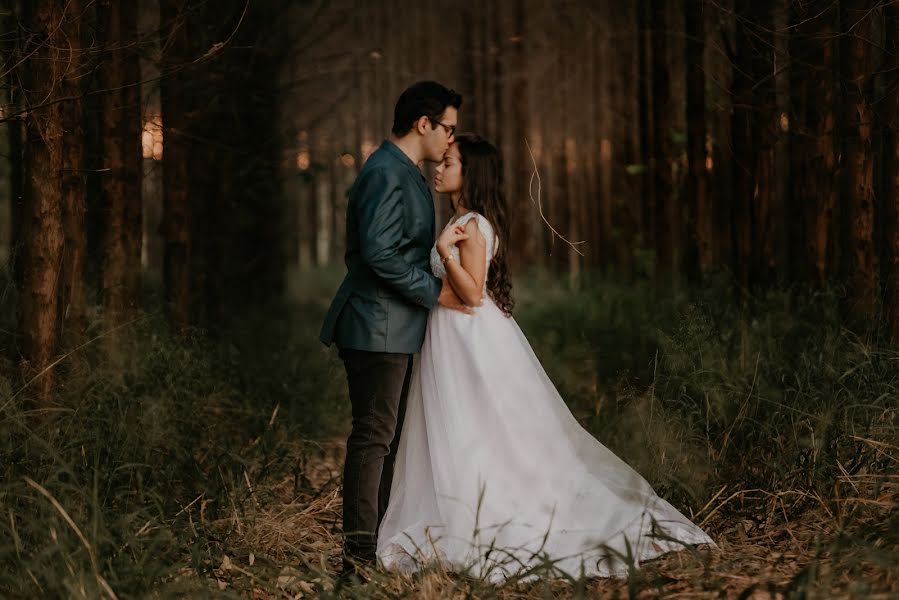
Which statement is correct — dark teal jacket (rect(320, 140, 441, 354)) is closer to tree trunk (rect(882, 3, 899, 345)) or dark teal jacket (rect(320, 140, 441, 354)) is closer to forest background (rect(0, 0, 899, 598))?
forest background (rect(0, 0, 899, 598))

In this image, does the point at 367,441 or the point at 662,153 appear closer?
the point at 367,441

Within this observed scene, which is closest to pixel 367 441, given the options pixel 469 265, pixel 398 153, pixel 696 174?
pixel 469 265

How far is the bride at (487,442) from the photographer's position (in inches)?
178

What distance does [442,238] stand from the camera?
4.54 meters

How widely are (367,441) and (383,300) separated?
0.65m

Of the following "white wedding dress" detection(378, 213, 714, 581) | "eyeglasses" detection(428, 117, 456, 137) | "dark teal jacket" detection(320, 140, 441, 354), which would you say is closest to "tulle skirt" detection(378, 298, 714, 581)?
"white wedding dress" detection(378, 213, 714, 581)

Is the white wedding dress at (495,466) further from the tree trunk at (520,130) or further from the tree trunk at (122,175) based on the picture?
the tree trunk at (520,130)

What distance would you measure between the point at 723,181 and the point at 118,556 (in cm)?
875

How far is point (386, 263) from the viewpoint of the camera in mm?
4293

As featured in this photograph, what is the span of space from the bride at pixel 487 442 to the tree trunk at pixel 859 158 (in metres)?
2.43

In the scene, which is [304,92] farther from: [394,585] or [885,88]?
[394,585]

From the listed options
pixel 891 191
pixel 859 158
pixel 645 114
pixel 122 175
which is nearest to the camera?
pixel 891 191

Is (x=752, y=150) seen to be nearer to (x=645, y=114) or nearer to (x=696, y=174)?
(x=696, y=174)

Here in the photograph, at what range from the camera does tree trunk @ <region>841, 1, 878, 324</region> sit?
613 centimetres
